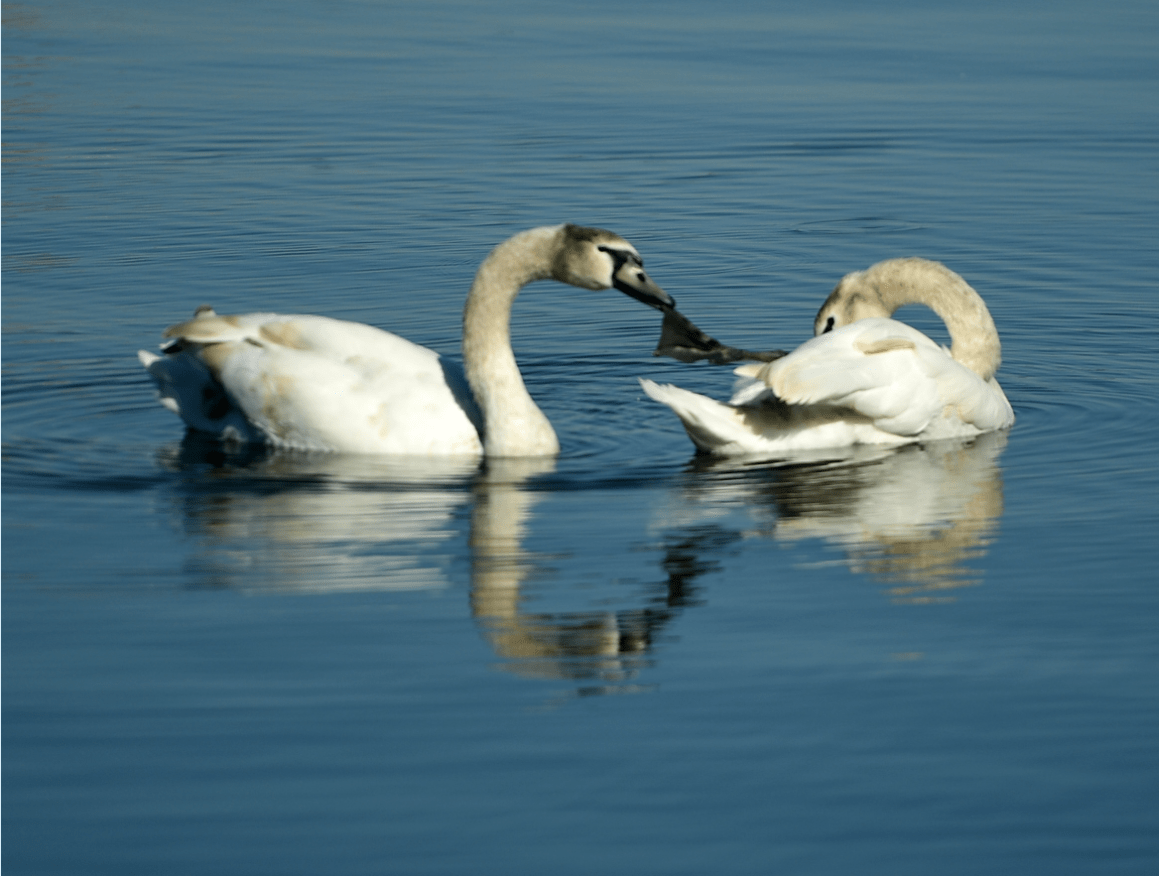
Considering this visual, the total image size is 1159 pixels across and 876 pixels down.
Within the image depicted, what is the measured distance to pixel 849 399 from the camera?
888 cm

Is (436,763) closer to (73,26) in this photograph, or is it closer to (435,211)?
(435,211)

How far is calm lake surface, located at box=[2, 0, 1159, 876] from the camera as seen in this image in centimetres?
488

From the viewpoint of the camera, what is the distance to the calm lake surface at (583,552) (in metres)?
4.88

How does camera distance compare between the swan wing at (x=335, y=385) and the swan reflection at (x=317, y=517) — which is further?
the swan wing at (x=335, y=385)

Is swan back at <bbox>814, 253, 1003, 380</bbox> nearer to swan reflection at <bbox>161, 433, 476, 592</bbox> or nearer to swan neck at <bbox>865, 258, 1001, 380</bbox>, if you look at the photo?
swan neck at <bbox>865, 258, 1001, 380</bbox>

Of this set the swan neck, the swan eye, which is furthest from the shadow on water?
the swan eye

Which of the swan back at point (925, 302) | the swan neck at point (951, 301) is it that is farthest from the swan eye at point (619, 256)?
the swan neck at point (951, 301)

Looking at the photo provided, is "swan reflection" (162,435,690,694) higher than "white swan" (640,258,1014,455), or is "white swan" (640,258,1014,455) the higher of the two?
"white swan" (640,258,1014,455)

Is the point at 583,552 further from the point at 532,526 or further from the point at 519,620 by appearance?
the point at 519,620

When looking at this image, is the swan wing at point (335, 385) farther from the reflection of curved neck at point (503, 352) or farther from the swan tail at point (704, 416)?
the swan tail at point (704, 416)

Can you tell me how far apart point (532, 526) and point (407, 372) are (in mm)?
1482

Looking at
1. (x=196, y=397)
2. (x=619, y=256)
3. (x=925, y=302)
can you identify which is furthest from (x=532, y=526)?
(x=925, y=302)

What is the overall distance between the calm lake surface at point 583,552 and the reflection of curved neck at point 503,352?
0.58ft

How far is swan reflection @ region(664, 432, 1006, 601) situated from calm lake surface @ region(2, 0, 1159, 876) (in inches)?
1.3
